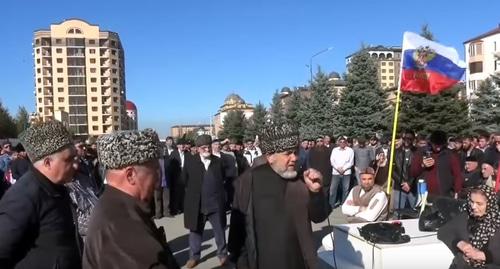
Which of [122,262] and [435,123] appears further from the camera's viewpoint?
[435,123]

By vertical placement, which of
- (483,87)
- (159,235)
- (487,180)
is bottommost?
(487,180)

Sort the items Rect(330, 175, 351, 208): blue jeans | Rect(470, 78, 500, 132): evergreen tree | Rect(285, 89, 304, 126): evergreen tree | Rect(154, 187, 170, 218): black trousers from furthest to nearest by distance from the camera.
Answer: Rect(285, 89, 304, 126): evergreen tree < Rect(470, 78, 500, 132): evergreen tree < Rect(330, 175, 351, 208): blue jeans < Rect(154, 187, 170, 218): black trousers

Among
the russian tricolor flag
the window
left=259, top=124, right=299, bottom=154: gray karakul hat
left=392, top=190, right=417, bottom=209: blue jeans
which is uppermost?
the window

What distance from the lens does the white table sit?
518cm

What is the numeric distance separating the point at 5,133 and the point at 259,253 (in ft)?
231

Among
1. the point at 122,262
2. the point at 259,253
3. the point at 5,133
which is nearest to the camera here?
the point at 122,262

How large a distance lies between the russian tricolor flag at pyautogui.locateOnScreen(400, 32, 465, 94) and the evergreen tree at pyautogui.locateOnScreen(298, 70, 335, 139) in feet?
82.3

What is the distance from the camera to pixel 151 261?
74.2 inches

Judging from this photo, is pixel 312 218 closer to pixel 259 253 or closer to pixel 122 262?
pixel 259 253

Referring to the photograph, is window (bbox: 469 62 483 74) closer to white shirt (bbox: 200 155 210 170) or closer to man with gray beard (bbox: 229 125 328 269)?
white shirt (bbox: 200 155 210 170)

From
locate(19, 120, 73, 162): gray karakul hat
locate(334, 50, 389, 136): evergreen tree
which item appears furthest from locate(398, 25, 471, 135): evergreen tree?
locate(19, 120, 73, 162): gray karakul hat

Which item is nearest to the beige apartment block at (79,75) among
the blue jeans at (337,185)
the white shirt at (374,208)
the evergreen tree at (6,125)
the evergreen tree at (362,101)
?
the evergreen tree at (6,125)

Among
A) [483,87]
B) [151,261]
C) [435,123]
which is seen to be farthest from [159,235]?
[483,87]

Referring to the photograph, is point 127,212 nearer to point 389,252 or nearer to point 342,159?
point 389,252
